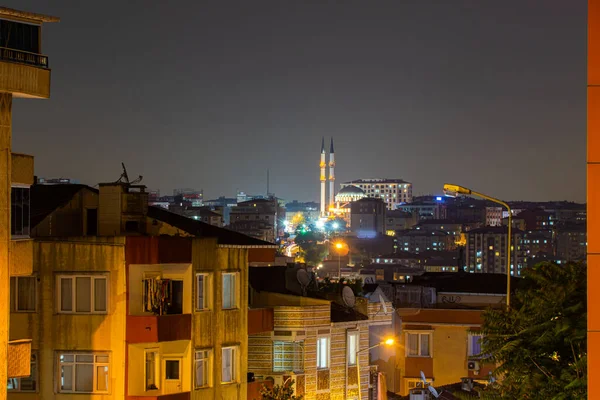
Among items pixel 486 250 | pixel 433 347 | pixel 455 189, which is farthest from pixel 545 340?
pixel 486 250

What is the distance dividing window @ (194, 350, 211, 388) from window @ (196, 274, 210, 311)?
731 millimetres

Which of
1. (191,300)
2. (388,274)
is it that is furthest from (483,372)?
(388,274)

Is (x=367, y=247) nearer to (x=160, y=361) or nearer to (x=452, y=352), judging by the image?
(x=452, y=352)

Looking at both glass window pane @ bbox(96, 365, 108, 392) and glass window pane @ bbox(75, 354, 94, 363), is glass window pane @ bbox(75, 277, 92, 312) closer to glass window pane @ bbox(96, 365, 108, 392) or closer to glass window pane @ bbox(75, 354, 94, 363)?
glass window pane @ bbox(75, 354, 94, 363)

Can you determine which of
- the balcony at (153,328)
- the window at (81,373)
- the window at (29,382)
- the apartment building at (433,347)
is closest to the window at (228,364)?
the balcony at (153,328)

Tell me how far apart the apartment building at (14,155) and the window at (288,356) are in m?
8.79

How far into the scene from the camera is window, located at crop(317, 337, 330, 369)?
23703 mm

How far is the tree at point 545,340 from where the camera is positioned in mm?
14266

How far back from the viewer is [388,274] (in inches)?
4862

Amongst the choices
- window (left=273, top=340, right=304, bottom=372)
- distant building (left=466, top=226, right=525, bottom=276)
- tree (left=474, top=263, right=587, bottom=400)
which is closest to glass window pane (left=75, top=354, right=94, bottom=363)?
window (left=273, top=340, right=304, bottom=372)

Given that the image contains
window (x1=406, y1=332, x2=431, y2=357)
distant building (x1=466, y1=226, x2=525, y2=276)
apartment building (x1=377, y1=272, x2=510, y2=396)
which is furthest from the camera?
distant building (x1=466, y1=226, x2=525, y2=276)

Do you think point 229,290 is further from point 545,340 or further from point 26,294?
point 545,340

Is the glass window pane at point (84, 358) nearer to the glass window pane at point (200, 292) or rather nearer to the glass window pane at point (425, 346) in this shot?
the glass window pane at point (200, 292)

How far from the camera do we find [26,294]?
18281mm
